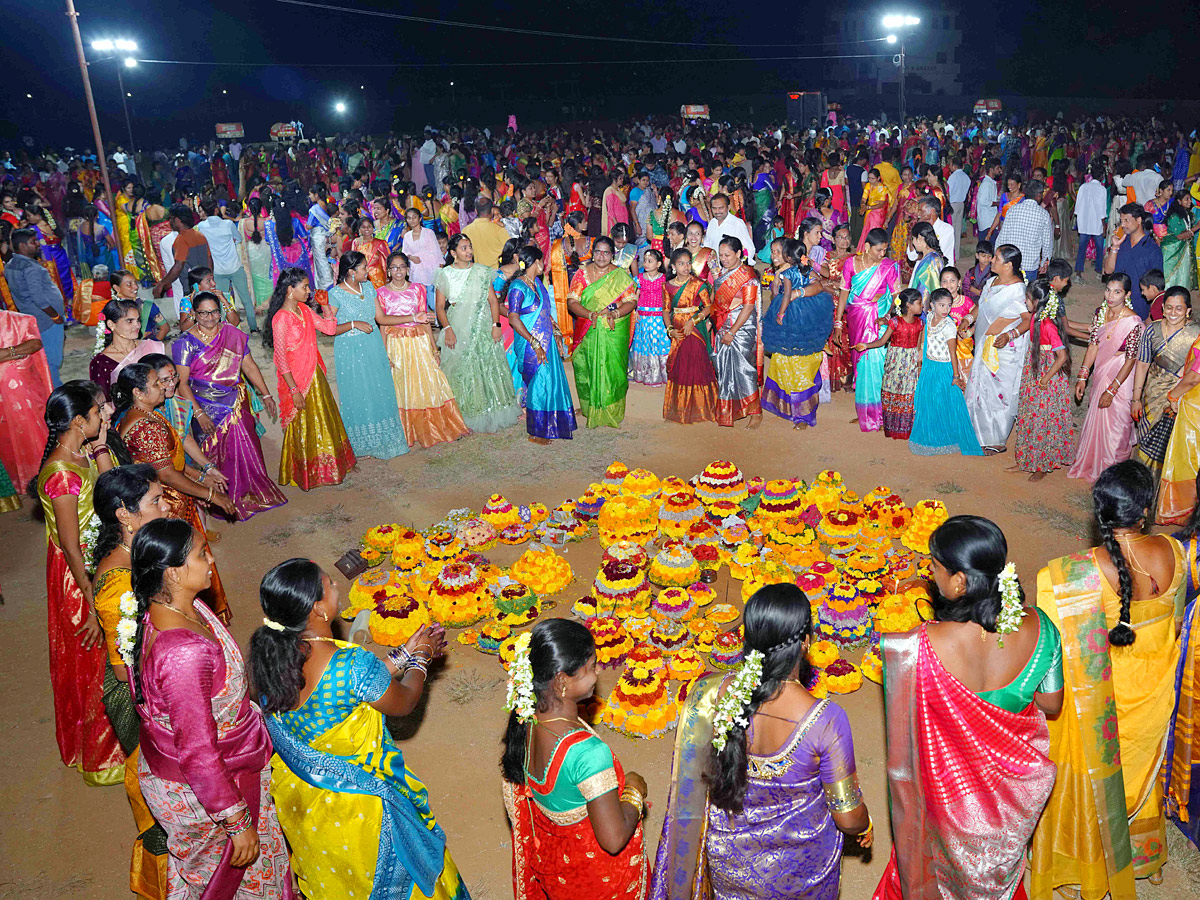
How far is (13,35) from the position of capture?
2864cm

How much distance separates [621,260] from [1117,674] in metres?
7.62

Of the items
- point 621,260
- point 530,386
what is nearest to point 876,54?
point 621,260

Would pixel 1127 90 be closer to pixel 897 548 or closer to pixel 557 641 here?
pixel 897 548

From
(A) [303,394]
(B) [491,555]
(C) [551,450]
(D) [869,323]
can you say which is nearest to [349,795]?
(B) [491,555]

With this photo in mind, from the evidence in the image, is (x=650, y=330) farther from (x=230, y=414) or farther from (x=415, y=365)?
(x=230, y=414)

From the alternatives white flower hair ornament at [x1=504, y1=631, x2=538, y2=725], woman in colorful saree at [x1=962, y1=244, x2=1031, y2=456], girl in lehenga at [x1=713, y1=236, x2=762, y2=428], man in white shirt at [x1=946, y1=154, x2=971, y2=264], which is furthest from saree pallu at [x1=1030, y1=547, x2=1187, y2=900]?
man in white shirt at [x1=946, y1=154, x2=971, y2=264]

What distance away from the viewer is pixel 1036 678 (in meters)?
2.68

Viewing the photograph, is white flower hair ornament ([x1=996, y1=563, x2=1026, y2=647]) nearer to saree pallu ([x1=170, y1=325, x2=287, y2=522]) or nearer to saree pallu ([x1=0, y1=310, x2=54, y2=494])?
saree pallu ([x1=170, y1=325, x2=287, y2=522])

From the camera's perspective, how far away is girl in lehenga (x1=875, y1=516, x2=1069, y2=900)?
2.62 metres

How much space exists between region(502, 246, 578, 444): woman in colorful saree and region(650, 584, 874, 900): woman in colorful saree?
508cm

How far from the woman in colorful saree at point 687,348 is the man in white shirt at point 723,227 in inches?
68.5

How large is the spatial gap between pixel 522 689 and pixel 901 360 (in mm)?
5412

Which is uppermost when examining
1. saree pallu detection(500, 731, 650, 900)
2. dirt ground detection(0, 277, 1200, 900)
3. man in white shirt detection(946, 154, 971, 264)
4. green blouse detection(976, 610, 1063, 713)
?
man in white shirt detection(946, 154, 971, 264)

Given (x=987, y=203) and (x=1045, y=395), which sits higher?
(x=987, y=203)
